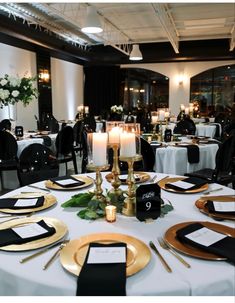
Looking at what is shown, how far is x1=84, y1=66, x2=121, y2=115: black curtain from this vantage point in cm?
1261

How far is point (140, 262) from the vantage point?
1.09 m

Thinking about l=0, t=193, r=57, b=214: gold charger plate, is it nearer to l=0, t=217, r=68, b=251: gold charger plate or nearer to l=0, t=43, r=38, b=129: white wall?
l=0, t=217, r=68, b=251: gold charger plate

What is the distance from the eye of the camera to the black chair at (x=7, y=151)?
13.9 ft

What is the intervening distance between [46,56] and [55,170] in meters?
7.74

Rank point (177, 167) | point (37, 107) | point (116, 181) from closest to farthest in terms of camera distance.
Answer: point (116, 181)
point (177, 167)
point (37, 107)

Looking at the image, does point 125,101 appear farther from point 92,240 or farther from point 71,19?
point 92,240

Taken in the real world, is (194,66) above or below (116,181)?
above

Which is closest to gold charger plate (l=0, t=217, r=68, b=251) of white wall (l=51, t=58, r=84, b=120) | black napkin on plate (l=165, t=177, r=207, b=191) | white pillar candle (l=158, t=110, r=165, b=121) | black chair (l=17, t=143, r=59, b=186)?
black napkin on plate (l=165, t=177, r=207, b=191)

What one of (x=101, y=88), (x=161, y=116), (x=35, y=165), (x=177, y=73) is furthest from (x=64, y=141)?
(x=177, y=73)

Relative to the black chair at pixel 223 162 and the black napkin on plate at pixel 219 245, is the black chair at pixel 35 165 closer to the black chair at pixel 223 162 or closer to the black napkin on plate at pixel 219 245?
the black chair at pixel 223 162

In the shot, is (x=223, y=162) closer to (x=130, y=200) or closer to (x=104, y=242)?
(x=130, y=200)

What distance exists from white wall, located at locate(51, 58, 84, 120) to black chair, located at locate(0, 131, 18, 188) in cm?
614

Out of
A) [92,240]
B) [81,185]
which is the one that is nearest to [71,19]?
[81,185]

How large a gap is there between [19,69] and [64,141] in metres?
4.73
